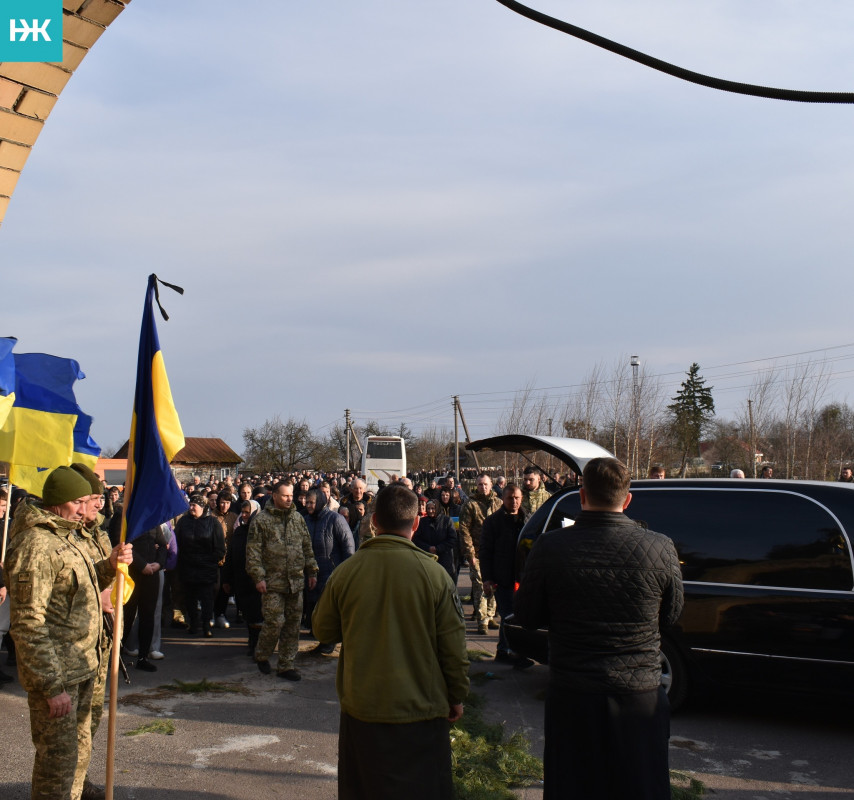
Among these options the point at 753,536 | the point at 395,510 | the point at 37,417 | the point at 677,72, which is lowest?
the point at 753,536

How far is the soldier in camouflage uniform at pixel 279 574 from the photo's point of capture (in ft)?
26.8

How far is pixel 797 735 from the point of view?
615 cm

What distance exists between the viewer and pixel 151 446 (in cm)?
485

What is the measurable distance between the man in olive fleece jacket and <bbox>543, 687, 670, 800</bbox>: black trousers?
466 mm

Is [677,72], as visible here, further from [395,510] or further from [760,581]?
[760,581]

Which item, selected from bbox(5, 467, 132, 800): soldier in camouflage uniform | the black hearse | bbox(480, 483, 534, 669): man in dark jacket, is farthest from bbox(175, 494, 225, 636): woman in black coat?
bbox(5, 467, 132, 800): soldier in camouflage uniform

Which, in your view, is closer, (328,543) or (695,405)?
(328,543)

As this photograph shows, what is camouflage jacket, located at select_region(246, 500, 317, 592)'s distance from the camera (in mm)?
8203

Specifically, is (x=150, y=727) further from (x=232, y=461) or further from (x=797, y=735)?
(x=232, y=461)

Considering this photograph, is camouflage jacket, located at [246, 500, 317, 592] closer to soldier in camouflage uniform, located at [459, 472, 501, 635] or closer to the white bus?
soldier in camouflage uniform, located at [459, 472, 501, 635]

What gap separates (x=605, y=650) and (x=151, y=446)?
2.86m

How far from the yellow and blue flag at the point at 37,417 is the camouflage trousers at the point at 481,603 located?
518 centimetres

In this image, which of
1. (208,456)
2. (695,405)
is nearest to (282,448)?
(208,456)

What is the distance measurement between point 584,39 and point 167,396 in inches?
122
